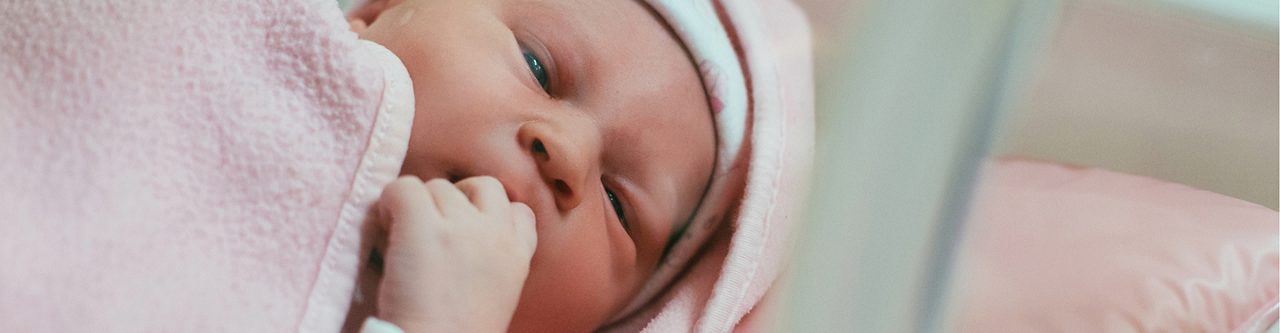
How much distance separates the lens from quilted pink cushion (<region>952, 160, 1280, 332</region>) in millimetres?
565

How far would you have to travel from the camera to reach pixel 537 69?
0.45 metres

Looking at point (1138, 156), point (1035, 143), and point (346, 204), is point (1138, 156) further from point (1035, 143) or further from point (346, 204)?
point (346, 204)

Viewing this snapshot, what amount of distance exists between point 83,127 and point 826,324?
0.26 meters

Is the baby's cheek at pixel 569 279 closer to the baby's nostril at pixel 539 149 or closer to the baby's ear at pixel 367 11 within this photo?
the baby's nostril at pixel 539 149

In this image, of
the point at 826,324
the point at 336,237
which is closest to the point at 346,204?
the point at 336,237

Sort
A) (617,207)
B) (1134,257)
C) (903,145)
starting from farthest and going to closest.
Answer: (1134,257) → (617,207) → (903,145)

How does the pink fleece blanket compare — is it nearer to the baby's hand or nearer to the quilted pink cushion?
the baby's hand

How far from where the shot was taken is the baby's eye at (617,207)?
1.54 feet

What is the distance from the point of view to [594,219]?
1.49 ft

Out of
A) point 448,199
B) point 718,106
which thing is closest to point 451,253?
point 448,199

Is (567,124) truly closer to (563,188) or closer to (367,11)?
(563,188)

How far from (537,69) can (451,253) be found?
4.0 inches

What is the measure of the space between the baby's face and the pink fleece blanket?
1.0 inches

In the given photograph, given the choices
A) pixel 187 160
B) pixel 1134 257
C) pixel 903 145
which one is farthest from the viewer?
pixel 1134 257
